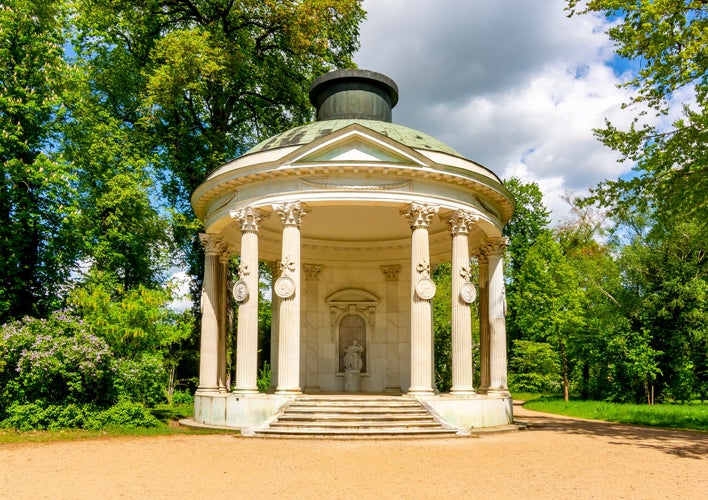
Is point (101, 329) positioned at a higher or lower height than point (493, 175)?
lower

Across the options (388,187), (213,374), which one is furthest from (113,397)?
(388,187)

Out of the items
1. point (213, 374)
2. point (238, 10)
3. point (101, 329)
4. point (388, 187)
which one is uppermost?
point (238, 10)

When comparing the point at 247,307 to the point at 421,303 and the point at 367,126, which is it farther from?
the point at 367,126

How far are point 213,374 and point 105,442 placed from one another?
7172 mm

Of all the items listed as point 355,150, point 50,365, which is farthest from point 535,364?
point 50,365

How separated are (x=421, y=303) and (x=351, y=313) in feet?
31.3

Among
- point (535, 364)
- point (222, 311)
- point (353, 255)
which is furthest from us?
point (535, 364)

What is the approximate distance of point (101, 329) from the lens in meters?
21.1

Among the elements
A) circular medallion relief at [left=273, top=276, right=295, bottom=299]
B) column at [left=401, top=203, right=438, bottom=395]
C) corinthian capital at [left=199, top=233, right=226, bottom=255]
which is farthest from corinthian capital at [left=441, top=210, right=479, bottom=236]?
corinthian capital at [left=199, top=233, right=226, bottom=255]

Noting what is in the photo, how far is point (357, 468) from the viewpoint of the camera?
11.9m

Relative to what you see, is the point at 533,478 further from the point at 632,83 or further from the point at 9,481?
the point at 632,83

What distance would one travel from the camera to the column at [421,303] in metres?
19.4

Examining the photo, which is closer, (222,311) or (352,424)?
(352,424)

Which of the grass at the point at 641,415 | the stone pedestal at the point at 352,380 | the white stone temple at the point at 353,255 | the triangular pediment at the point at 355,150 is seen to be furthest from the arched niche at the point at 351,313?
the grass at the point at 641,415
